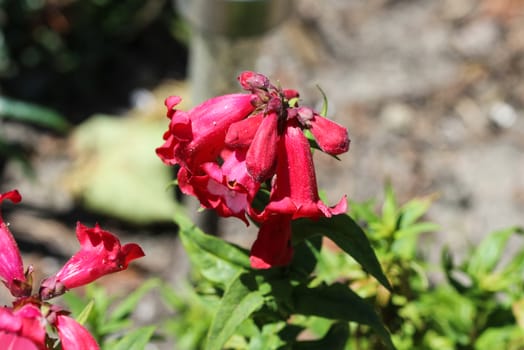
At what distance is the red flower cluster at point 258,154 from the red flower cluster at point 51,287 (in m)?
0.18

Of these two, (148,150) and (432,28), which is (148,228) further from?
(432,28)

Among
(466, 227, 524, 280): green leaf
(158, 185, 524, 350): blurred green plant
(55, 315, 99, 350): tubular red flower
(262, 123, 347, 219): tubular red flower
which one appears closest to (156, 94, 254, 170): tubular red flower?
(262, 123, 347, 219): tubular red flower

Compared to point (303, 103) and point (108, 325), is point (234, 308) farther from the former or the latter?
point (303, 103)

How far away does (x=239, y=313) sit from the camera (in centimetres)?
171

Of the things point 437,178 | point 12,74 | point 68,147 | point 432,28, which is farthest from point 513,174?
point 12,74

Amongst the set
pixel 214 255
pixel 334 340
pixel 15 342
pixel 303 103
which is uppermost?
pixel 303 103

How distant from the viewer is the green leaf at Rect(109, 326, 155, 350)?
1.87 metres

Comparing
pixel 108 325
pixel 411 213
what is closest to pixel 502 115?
pixel 411 213

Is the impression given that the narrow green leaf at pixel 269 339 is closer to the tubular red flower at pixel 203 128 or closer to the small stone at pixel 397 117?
the tubular red flower at pixel 203 128

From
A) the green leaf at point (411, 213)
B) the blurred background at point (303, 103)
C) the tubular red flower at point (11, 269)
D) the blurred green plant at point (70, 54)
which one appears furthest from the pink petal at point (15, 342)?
the blurred green plant at point (70, 54)

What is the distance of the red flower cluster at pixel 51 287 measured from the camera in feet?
4.58

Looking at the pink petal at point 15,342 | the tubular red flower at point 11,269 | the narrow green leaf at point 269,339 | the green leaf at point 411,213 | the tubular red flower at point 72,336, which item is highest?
Result: the green leaf at point 411,213

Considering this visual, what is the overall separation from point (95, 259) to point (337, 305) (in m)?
0.47

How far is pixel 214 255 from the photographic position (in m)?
1.94
